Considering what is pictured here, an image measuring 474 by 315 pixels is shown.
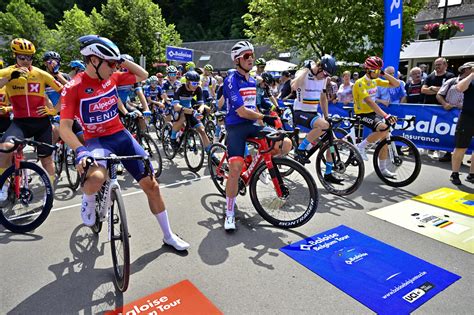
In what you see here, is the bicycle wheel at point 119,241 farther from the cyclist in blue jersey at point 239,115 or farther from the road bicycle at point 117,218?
the cyclist in blue jersey at point 239,115

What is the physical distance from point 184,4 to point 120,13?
37.7 meters

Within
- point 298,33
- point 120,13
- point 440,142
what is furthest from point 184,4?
point 440,142

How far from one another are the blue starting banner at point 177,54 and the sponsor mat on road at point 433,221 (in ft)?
61.8

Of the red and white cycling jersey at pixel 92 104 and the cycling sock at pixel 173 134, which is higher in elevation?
the red and white cycling jersey at pixel 92 104

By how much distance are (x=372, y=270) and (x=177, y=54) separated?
2033 cm

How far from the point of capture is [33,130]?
4.62 metres

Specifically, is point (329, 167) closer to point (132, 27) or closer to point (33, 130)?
point (33, 130)

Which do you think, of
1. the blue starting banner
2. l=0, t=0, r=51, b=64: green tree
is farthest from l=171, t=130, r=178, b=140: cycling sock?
l=0, t=0, r=51, b=64: green tree

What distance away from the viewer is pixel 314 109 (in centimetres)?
541

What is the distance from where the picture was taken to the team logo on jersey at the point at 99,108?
303 centimetres

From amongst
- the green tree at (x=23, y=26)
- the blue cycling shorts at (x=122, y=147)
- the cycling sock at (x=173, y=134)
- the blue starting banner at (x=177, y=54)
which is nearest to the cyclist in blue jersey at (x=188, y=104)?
the cycling sock at (x=173, y=134)

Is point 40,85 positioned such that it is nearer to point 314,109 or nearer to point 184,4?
point 314,109

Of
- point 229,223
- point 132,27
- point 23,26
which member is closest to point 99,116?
point 229,223

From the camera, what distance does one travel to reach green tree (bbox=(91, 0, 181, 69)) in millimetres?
38812
